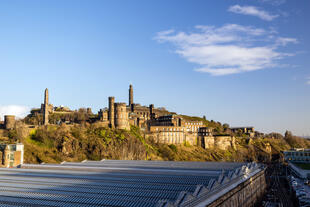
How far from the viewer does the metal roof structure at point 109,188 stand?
22270 mm

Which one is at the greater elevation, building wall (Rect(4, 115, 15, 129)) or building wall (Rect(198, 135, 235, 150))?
building wall (Rect(4, 115, 15, 129))

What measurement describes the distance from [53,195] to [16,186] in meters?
5.95

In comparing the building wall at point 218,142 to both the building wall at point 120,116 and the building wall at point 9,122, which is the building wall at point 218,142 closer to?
the building wall at point 120,116

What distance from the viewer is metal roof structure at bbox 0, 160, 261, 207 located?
73.1 feet

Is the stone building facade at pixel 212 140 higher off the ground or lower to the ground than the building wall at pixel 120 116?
lower

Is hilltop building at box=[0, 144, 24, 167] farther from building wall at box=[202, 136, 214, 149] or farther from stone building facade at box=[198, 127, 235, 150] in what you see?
building wall at box=[202, 136, 214, 149]

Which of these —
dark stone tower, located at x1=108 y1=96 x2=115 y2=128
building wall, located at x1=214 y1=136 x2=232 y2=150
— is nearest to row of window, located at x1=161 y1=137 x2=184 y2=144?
building wall, located at x1=214 y1=136 x2=232 y2=150

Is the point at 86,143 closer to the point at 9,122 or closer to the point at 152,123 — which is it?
the point at 9,122

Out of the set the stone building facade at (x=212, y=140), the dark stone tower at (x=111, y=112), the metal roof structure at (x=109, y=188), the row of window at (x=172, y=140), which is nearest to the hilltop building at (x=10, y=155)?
the metal roof structure at (x=109, y=188)

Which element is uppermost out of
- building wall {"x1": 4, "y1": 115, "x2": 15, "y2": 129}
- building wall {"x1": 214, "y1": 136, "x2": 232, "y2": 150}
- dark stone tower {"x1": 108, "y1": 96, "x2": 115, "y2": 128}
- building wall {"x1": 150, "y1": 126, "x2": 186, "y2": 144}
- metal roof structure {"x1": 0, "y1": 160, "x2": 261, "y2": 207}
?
dark stone tower {"x1": 108, "y1": 96, "x2": 115, "y2": 128}

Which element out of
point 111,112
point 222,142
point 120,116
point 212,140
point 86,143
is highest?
point 111,112

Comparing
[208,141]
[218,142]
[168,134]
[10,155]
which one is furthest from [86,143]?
[218,142]

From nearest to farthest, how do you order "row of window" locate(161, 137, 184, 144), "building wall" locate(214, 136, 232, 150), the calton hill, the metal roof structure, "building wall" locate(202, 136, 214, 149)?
the metal roof structure < the calton hill < "row of window" locate(161, 137, 184, 144) < "building wall" locate(202, 136, 214, 149) < "building wall" locate(214, 136, 232, 150)

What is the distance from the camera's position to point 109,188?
1020 inches
